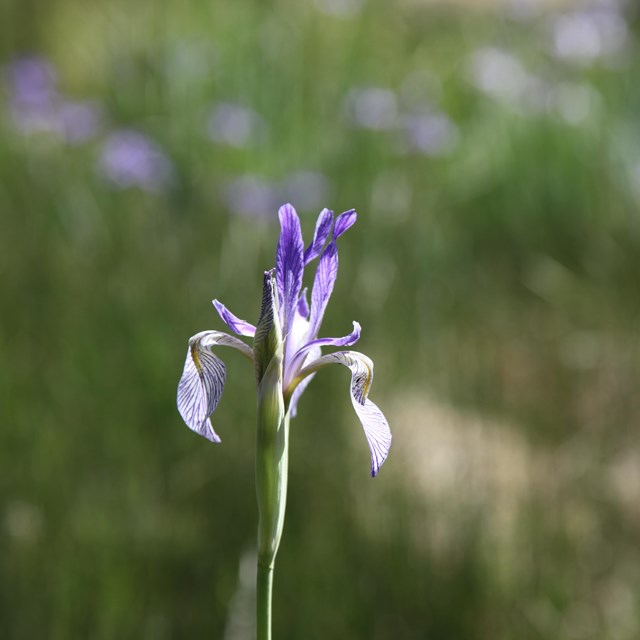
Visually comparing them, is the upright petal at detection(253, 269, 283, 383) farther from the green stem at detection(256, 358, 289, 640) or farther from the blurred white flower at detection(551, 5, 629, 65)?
the blurred white flower at detection(551, 5, 629, 65)

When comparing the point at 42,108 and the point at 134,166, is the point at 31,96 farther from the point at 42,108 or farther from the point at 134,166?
the point at 134,166

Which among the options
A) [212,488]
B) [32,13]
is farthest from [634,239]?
[32,13]

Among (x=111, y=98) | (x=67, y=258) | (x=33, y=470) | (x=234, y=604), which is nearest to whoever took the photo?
(x=234, y=604)

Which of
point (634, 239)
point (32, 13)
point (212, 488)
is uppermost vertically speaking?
point (32, 13)

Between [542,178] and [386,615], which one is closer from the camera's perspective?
[386,615]

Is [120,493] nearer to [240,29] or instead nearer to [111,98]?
[111,98]

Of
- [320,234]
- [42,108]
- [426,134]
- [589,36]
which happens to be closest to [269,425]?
[320,234]

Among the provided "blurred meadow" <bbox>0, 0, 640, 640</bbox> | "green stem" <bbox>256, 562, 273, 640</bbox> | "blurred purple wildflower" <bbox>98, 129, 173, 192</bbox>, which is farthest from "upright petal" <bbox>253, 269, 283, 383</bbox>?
"blurred purple wildflower" <bbox>98, 129, 173, 192</bbox>
